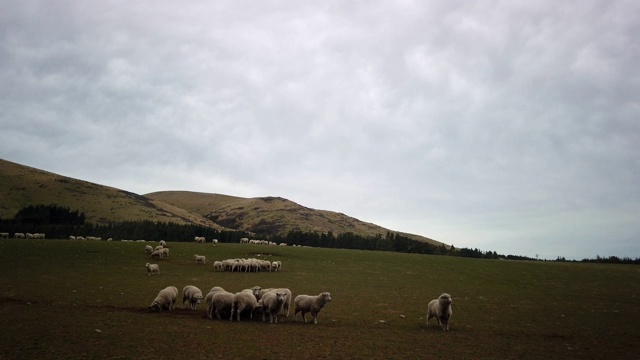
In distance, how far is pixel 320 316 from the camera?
20.5 m

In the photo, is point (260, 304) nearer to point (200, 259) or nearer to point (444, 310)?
point (444, 310)

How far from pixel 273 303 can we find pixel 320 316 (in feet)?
11.5

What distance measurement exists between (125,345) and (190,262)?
3242 centimetres

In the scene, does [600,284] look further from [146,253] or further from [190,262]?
[146,253]

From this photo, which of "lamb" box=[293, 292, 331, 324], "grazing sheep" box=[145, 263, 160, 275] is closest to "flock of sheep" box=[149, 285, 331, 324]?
"lamb" box=[293, 292, 331, 324]

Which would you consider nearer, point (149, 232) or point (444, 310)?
point (444, 310)

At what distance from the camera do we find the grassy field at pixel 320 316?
13117mm

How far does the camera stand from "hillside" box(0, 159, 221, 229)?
4481 inches

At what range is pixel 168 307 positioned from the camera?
65.5ft

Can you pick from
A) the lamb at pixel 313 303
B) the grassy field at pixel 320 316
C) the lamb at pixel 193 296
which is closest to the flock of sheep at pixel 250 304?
the lamb at pixel 313 303

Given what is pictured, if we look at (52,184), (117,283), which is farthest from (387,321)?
(52,184)

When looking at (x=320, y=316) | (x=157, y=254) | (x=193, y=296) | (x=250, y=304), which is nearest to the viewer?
(x=250, y=304)

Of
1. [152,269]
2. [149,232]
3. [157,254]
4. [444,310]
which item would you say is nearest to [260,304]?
[444,310]

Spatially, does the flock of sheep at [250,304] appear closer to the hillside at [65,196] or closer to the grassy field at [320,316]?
the grassy field at [320,316]
